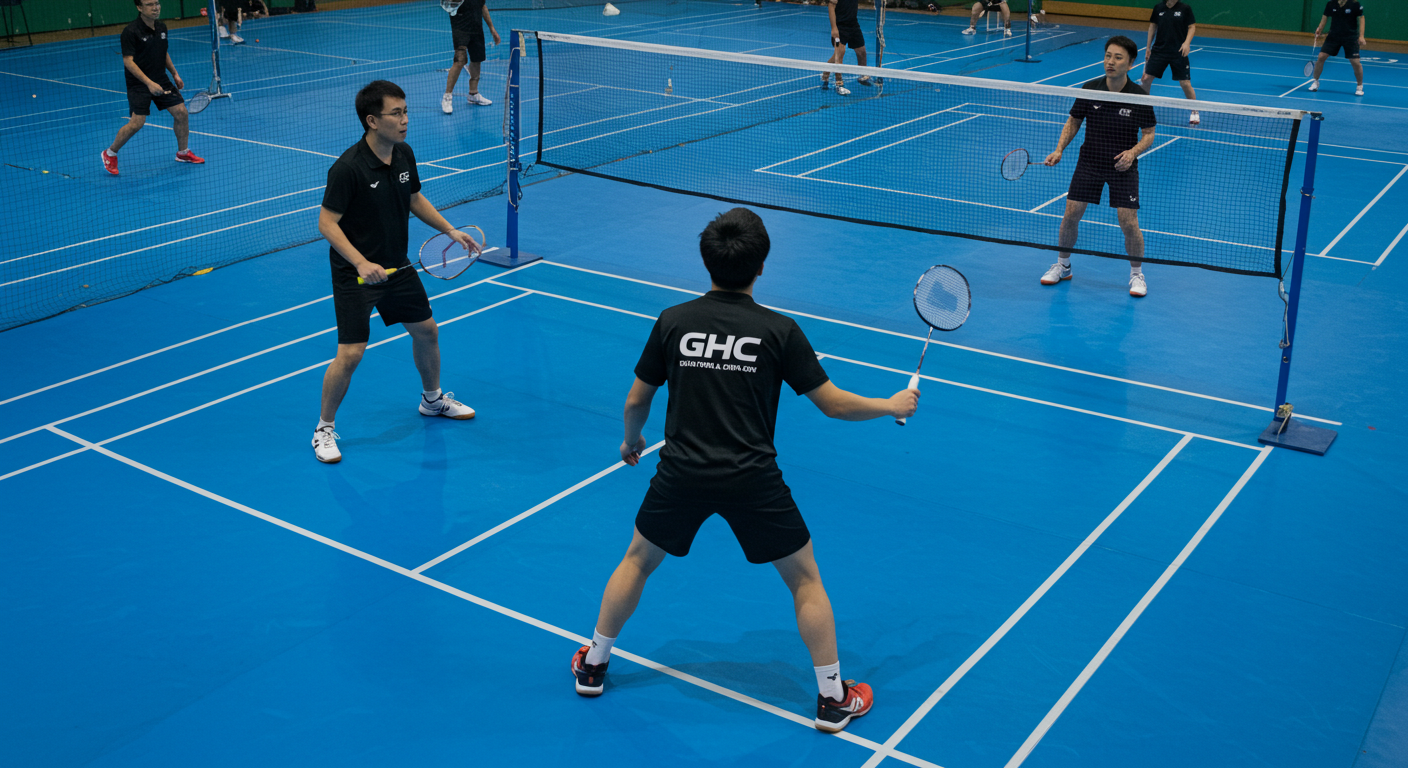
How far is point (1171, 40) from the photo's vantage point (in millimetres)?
16297

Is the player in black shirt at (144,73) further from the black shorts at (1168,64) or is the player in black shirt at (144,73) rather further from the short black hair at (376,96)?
the black shorts at (1168,64)

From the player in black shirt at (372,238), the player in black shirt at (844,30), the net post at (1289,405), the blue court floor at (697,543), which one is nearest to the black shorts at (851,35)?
the player in black shirt at (844,30)

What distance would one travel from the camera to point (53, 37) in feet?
76.8

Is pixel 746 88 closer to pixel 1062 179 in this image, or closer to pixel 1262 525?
pixel 1062 179

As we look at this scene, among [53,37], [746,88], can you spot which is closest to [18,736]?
[746,88]

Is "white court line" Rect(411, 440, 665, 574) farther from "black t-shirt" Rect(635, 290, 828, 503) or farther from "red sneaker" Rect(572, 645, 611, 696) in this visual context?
"black t-shirt" Rect(635, 290, 828, 503)

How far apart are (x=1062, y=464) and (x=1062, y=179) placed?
7.41 m

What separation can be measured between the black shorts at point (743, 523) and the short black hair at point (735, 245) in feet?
2.82

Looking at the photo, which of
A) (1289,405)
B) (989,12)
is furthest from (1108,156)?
(989,12)

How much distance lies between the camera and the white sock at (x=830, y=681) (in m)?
4.60

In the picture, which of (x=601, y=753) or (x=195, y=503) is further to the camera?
(x=195, y=503)

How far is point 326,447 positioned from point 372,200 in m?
1.51

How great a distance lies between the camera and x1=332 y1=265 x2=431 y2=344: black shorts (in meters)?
6.89

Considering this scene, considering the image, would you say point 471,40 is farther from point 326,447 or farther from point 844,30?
point 326,447
